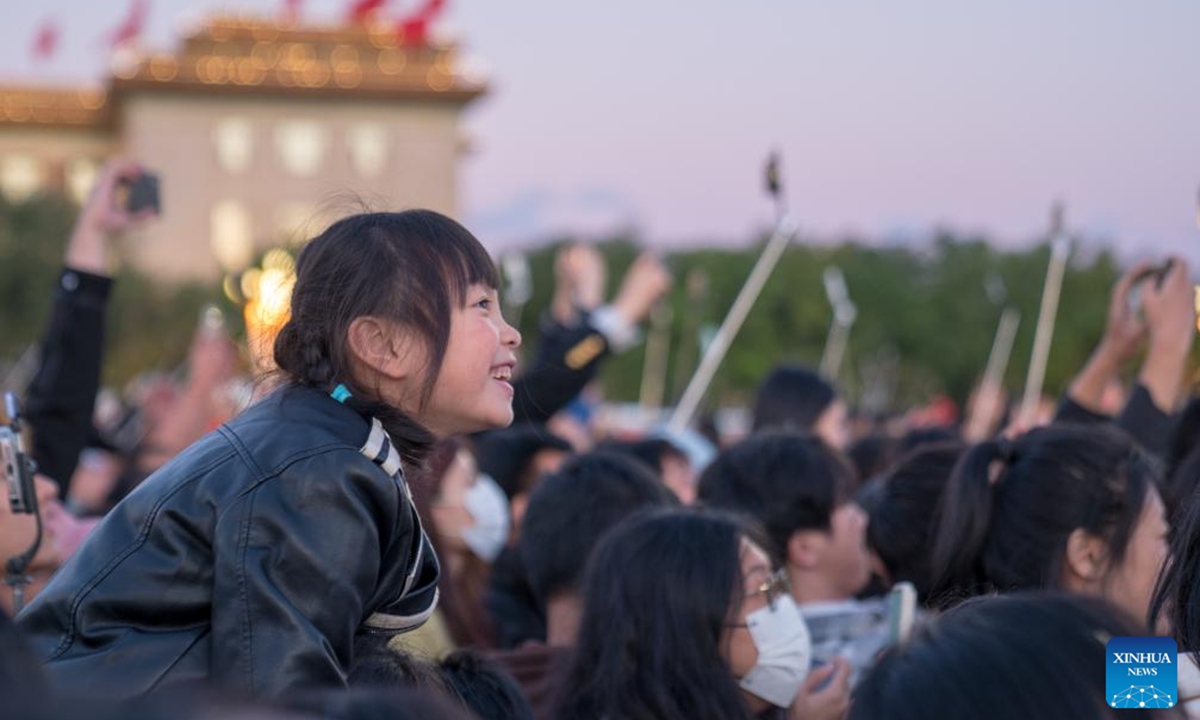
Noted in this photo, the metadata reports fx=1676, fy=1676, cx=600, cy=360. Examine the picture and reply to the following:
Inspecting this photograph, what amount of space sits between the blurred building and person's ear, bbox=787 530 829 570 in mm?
62534

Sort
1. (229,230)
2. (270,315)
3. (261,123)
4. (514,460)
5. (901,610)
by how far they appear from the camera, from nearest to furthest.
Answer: (901,610)
(270,315)
(514,460)
(261,123)
(229,230)

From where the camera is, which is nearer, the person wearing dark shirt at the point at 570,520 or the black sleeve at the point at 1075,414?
the person wearing dark shirt at the point at 570,520

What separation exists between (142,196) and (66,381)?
82 centimetres

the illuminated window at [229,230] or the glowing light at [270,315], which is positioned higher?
the glowing light at [270,315]

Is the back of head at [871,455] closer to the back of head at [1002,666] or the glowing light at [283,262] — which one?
the glowing light at [283,262]

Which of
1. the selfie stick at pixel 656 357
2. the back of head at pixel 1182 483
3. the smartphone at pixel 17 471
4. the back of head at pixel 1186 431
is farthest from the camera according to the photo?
the selfie stick at pixel 656 357

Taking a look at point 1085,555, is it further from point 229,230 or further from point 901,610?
point 229,230

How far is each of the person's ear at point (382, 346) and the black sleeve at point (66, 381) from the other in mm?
2118

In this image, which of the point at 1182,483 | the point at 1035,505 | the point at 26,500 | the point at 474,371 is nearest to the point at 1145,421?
the point at 1182,483

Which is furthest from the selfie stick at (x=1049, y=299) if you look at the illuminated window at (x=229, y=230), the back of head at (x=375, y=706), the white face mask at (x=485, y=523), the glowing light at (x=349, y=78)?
the illuminated window at (x=229, y=230)

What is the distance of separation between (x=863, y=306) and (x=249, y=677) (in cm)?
4356

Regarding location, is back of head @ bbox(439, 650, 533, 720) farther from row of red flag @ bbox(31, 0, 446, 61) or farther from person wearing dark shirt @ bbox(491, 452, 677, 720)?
row of red flag @ bbox(31, 0, 446, 61)

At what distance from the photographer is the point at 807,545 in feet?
15.0

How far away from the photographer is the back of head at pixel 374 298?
2.68m
